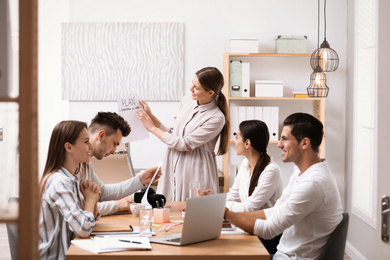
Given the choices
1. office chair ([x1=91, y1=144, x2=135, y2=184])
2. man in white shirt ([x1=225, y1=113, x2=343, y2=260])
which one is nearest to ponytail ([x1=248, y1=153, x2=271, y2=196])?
man in white shirt ([x1=225, y1=113, x2=343, y2=260])

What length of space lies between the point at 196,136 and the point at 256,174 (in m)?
0.51

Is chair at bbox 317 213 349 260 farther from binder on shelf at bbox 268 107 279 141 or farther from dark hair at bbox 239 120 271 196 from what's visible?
binder on shelf at bbox 268 107 279 141

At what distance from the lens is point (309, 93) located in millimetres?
4844

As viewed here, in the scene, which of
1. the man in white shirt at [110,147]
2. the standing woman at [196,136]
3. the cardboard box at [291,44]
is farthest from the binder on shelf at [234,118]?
the man in white shirt at [110,147]

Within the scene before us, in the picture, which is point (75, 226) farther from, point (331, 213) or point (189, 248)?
point (331, 213)

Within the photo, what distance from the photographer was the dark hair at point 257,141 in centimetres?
314

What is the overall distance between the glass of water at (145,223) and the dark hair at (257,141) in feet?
2.98

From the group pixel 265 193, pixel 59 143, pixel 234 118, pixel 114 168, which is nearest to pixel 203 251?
pixel 59 143

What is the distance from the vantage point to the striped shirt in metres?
2.27

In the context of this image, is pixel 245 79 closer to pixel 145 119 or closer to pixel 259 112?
pixel 259 112

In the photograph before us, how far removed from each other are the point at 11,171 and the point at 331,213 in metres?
1.51

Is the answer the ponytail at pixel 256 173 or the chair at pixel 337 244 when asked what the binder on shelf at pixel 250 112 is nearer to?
the ponytail at pixel 256 173

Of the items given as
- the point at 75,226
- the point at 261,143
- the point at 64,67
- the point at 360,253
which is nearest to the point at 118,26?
the point at 64,67

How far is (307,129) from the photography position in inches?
104
